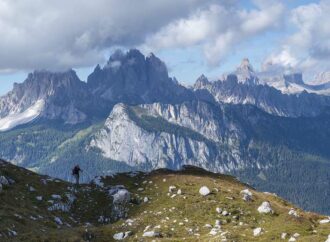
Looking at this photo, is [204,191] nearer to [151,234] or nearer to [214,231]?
[214,231]

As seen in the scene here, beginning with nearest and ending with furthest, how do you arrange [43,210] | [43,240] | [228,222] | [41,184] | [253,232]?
[43,240], [253,232], [228,222], [43,210], [41,184]

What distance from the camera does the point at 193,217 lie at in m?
68.9

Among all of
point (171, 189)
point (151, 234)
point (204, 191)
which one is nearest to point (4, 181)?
point (171, 189)

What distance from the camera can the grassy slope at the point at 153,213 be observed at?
57.5 meters

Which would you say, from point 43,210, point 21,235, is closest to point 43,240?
point 21,235

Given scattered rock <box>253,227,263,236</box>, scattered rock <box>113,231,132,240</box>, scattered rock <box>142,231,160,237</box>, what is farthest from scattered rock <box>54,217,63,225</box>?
scattered rock <box>253,227,263,236</box>

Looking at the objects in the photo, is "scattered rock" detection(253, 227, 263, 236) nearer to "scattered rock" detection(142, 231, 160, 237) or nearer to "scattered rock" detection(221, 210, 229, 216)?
"scattered rock" detection(142, 231, 160, 237)

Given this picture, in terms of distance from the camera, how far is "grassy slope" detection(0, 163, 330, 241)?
57.5 metres

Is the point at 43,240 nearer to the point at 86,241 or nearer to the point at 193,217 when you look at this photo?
the point at 86,241

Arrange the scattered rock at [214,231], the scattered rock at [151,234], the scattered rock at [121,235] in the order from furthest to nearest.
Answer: the scattered rock at [121,235]
the scattered rock at [151,234]
the scattered rock at [214,231]

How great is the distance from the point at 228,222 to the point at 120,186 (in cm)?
2725

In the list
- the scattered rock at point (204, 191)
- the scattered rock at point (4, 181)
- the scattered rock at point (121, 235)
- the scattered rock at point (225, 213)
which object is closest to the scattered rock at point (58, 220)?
the scattered rock at point (4, 181)

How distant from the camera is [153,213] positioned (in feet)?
234

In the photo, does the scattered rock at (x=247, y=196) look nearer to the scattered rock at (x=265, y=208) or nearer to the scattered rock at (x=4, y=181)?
the scattered rock at (x=265, y=208)
